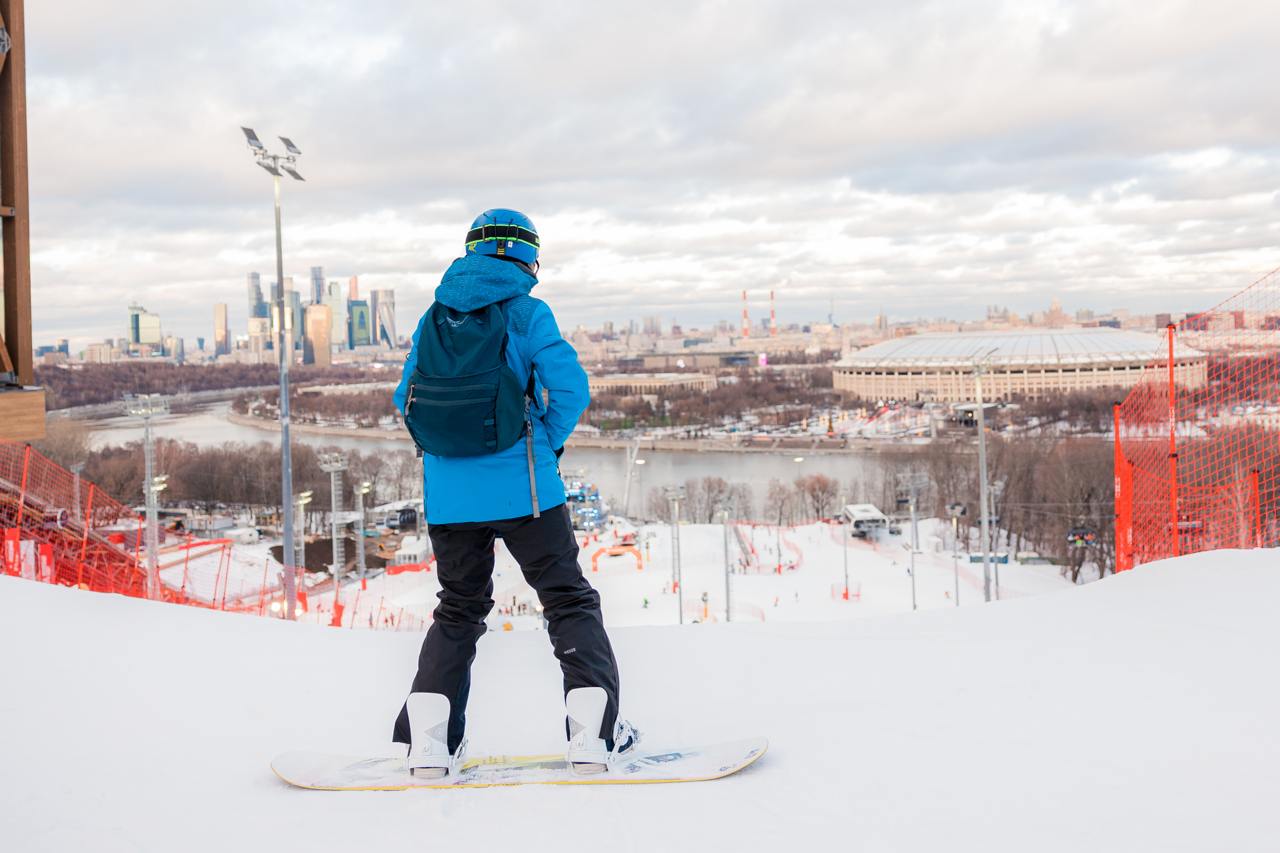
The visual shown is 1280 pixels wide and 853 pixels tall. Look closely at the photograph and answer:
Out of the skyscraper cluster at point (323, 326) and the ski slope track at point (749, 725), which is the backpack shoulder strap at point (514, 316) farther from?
the skyscraper cluster at point (323, 326)

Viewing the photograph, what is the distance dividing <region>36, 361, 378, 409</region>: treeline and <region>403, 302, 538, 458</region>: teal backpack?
25883mm

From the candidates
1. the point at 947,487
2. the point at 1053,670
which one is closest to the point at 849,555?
the point at 947,487

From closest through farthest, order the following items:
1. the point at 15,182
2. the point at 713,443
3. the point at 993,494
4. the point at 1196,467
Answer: the point at 15,182
the point at 1196,467
the point at 993,494
the point at 713,443

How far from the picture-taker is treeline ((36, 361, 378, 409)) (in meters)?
36.2

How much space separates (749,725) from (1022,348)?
1868 inches

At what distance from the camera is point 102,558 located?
26.3 feet

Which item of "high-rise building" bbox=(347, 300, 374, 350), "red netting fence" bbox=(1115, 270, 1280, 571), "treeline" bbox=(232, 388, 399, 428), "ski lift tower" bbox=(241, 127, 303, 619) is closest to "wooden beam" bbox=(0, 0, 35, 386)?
"red netting fence" bbox=(1115, 270, 1280, 571)

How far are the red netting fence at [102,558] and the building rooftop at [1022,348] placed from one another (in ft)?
115

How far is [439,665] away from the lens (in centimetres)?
129

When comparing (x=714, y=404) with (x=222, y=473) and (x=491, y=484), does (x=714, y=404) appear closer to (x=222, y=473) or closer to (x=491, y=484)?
(x=222, y=473)

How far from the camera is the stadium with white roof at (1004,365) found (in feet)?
133

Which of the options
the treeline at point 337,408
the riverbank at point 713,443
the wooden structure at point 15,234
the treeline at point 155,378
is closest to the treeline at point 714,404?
the riverbank at point 713,443

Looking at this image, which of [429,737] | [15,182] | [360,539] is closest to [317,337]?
[360,539]

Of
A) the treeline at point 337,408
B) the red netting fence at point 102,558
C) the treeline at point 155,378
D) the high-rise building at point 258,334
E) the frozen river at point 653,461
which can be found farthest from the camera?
the high-rise building at point 258,334
